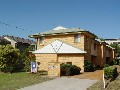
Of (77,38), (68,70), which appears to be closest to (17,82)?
(68,70)

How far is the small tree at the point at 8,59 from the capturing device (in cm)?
3362

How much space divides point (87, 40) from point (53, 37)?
5.02 m

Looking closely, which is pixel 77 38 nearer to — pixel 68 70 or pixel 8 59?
pixel 68 70

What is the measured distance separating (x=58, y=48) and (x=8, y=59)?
7.02 metres

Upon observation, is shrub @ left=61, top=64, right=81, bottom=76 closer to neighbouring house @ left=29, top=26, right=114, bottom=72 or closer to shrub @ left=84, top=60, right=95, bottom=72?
shrub @ left=84, top=60, right=95, bottom=72

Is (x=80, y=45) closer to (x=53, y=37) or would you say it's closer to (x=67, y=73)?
(x=53, y=37)

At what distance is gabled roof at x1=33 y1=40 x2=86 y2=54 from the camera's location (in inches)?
1304

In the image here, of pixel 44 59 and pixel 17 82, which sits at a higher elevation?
pixel 44 59

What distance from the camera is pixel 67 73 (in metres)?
27.4

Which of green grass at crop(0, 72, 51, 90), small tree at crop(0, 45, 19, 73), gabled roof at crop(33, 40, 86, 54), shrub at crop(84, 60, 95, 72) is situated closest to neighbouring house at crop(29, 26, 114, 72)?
gabled roof at crop(33, 40, 86, 54)

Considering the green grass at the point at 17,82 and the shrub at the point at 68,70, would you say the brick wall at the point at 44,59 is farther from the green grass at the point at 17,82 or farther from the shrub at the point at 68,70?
the green grass at the point at 17,82

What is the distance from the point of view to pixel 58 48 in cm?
3419

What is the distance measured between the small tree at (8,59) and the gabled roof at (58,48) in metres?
3.65

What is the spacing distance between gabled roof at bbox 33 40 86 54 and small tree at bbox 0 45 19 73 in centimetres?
365
